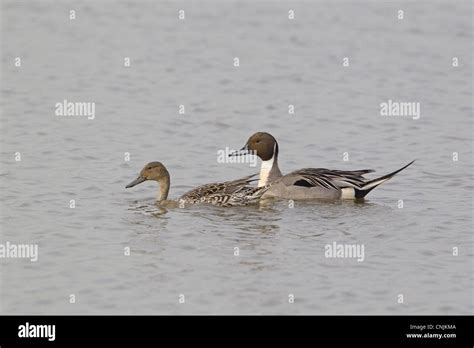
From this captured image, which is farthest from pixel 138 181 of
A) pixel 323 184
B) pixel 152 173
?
pixel 323 184

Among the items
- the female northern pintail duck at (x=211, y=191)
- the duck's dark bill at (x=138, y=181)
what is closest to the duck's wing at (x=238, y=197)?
the female northern pintail duck at (x=211, y=191)

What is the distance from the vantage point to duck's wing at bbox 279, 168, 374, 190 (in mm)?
14727

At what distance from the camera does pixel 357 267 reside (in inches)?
455

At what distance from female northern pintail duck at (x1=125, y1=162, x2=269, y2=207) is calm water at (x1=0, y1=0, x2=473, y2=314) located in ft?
0.78

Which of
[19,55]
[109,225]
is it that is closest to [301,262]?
[109,225]

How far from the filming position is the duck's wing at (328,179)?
48.3 feet

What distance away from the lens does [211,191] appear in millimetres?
14219

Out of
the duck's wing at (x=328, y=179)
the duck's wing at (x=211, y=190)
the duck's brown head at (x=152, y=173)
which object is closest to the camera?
the duck's wing at (x=211, y=190)

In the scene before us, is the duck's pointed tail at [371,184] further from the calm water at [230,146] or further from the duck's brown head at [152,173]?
the duck's brown head at [152,173]

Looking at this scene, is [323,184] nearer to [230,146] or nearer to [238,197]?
[238,197]

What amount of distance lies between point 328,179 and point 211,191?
5.45 ft

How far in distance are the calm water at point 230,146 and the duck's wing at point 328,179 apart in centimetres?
28

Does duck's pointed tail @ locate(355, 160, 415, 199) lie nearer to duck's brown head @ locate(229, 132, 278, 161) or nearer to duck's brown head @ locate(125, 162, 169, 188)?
duck's brown head @ locate(229, 132, 278, 161)
